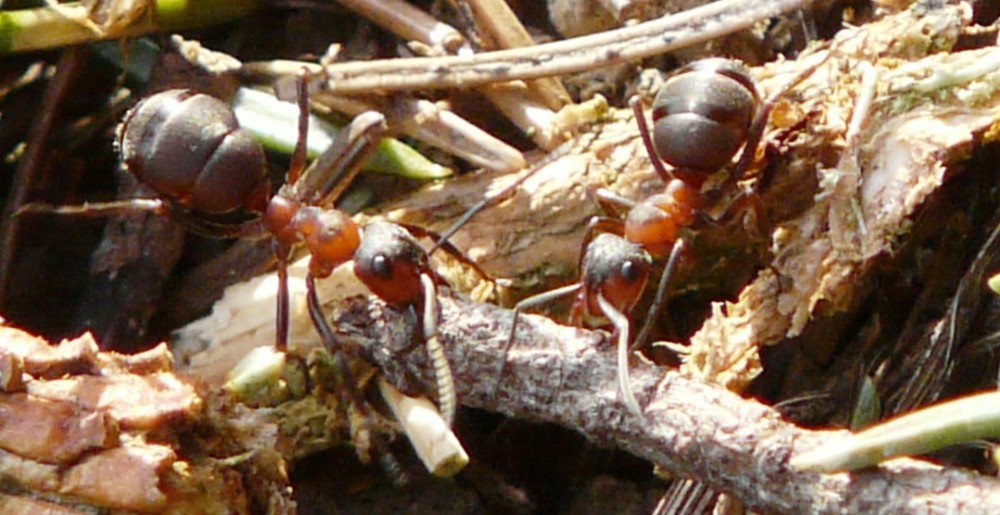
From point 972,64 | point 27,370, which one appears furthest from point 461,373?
point 972,64

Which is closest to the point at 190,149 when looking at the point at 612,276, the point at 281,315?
the point at 281,315

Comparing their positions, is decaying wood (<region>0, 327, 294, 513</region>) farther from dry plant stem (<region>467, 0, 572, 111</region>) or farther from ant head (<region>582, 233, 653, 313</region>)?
dry plant stem (<region>467, 0, 572, 111</region>)

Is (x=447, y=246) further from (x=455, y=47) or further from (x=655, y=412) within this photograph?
(x=655, y=412)

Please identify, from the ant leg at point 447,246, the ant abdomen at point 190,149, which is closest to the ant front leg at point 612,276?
the ant leg at point 447,246

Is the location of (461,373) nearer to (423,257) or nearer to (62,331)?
(423,257)

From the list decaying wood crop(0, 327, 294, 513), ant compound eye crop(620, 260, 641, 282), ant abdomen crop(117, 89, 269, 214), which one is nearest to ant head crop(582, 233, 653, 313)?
ant compound eye crop(620, 260, 641, 282)

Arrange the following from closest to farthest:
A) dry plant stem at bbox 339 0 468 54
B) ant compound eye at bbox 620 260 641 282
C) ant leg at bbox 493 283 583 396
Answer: ant leg at bbox 493 283 583 396, ant compound eye at bbox 620 260 641 282, dry plant stem at bbox 339 0 468 54

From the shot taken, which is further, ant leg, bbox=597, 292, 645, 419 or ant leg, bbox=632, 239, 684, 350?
ant leg, bbox=632, 239, 684, 350
